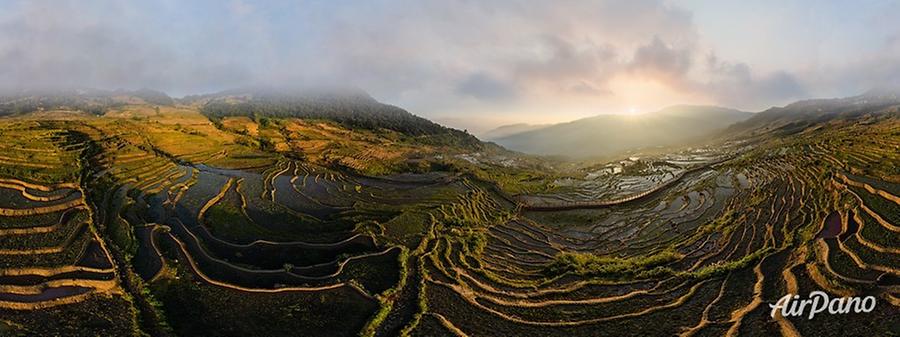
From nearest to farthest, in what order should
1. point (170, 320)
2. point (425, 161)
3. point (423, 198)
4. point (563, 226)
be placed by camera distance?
1. point (170, 320)
2. point (563, 226)
3. point (423, 198)
4. point (425, 161)

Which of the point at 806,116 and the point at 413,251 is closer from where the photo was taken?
the point at 413,251

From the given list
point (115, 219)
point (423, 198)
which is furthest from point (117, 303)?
point (423, 198)

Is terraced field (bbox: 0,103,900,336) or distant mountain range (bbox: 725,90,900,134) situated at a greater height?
distant mountain range (bbox: 725,90,900,134)

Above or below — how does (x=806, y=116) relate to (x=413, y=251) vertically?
above

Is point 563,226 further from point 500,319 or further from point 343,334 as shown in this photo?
point 343,334

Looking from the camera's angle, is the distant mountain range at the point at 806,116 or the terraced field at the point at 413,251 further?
the distant mountain range at the point at 806,116

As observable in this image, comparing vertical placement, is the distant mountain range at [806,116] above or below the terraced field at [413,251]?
above

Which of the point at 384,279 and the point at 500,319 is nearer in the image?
the point at 500,319

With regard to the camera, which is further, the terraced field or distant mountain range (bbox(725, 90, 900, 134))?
distant mountain range (bbox(725, 90, 900, 134))
